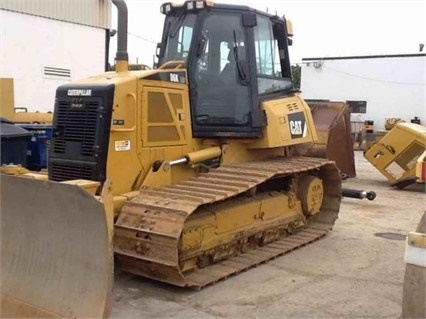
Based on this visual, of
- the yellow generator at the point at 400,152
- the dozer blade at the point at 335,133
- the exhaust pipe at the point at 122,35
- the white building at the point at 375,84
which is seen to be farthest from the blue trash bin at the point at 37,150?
the white building at the point at 375,84

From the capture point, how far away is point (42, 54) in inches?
672

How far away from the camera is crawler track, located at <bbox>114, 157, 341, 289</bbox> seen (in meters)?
4.72

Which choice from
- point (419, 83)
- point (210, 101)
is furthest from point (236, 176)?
point (419, 83)

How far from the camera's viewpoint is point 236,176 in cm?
583

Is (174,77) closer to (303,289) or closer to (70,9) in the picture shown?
(303,289)

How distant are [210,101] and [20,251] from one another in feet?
8.77

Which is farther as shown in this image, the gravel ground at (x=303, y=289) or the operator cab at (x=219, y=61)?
the operator cab at (x=219, y=61)

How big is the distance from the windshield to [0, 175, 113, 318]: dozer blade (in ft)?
8.22

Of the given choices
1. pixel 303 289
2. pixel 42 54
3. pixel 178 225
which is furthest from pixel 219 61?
pixel 42 54

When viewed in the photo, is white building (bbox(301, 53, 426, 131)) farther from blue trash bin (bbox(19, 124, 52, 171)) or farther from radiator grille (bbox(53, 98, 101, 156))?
radiator grille (bbox(53, 98, 101, 156))

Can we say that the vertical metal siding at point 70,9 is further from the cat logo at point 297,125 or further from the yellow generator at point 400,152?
the cat logo at point 297,125

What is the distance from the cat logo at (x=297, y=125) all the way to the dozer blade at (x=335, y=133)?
12.0ft

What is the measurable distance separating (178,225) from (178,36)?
2.61 metres

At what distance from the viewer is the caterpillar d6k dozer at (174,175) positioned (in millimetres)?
4289
